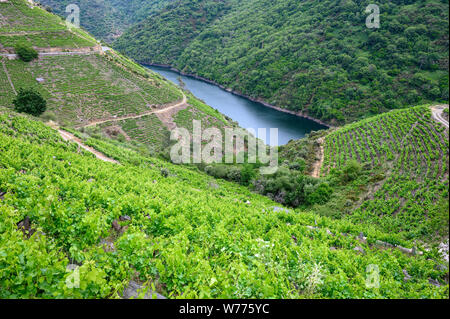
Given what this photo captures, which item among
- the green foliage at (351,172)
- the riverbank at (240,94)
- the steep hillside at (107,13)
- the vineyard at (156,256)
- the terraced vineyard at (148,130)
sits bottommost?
the terraced vineyard at (148,130)

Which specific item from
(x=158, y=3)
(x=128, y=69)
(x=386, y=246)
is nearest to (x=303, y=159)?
(x=386, y=246)

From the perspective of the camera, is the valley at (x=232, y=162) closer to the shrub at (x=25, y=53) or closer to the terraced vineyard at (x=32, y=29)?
the shrub at (x=25, y=53)

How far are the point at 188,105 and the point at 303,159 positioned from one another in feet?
82.2

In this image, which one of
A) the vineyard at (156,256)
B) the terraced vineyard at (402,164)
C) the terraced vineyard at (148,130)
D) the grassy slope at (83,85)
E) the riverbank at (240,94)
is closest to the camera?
the vineyard at (156,256)

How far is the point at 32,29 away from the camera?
4409 cm

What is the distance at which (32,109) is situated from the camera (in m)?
27.8

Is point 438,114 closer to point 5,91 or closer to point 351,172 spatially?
point 351,172

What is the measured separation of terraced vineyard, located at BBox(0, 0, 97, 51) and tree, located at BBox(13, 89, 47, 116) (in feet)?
59.3

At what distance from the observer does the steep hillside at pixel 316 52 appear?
56.4m

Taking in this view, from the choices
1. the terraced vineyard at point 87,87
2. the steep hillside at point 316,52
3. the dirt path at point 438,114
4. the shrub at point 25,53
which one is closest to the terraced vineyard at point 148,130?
the terraced vineyard at point 87,87

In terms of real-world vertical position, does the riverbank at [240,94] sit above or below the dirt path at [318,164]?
above

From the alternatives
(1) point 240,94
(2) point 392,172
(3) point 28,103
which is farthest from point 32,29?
(2) point 392,172

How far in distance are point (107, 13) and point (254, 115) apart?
116350mm

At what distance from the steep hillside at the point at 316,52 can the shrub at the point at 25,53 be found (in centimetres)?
5306
